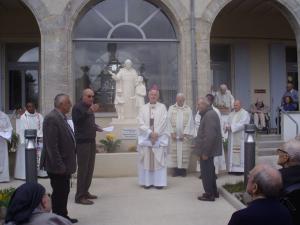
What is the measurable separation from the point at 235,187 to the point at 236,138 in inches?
114

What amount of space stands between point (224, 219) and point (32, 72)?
474 inches

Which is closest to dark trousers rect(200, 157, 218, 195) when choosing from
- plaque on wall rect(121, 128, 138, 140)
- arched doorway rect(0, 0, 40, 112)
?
plaque on wall rect(121, 128, 138, 140)

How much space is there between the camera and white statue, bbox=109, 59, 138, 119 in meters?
12.7

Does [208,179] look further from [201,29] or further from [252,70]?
[252,70]

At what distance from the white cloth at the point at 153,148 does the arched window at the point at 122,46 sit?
4.74m

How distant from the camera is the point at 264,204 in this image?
3223mm

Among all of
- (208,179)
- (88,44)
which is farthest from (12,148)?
(208,179)

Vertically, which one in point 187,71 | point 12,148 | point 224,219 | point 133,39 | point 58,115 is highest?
point 133,39

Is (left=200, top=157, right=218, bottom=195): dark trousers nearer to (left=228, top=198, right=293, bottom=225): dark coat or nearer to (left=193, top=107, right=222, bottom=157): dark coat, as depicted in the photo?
(left=193, top=107, right=222, bottom=157): dark coat

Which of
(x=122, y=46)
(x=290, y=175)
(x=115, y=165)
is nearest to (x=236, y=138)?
(x=115, y=165)

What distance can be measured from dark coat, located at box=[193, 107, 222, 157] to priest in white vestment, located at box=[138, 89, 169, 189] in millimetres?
1306

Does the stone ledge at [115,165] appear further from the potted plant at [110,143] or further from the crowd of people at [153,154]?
the crowd of people at [153,154]

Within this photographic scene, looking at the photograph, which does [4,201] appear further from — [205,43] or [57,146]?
[205,43]

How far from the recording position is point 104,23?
14.2 metres
